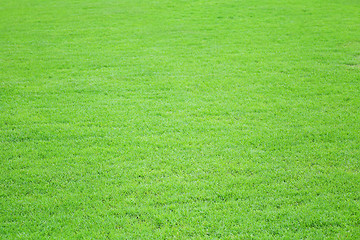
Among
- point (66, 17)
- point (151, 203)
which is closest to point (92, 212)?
point (151, 203)

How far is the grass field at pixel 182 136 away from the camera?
316 centimetres

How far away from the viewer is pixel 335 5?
12.4 m

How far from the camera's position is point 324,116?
4836 millimetres

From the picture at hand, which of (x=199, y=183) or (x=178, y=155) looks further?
(x=178, y=155)

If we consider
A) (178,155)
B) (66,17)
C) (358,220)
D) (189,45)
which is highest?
(66,17)

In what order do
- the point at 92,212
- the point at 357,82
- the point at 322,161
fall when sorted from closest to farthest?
the point at 92,212 → the point at 322,161 → the point at 357,82

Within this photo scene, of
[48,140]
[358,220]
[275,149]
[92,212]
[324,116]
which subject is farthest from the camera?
[324,116]

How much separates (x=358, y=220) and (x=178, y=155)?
79.3 inches

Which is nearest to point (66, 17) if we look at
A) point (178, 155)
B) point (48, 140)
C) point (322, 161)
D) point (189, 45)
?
point (189, 45)

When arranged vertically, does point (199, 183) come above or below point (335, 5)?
below

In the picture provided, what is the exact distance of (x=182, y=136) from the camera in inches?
176

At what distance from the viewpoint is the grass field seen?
316cm

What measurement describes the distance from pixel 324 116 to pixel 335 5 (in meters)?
9.46

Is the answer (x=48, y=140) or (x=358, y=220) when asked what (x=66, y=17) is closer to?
(x=48, y=140)
